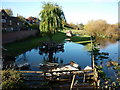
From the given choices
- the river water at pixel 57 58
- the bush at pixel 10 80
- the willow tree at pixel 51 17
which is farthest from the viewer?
the willow tree at pixel 51 17

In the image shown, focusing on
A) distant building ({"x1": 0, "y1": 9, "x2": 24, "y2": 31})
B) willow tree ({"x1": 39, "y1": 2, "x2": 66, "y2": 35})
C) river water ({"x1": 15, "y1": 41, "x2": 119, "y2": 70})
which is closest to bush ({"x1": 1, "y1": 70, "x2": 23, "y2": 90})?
river water ({"x1": 15, "y1": 41, "x2": 119, "y2": 70})

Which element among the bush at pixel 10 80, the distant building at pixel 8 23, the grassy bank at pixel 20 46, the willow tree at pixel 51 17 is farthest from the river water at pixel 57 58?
the distant building at pixel 8 23

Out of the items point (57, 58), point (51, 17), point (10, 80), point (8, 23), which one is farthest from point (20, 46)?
point (10, 80)

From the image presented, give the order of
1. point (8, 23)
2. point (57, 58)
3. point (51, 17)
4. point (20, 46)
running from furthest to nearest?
1. point (8, 23)
2. point (51, 17)
3. point (20, 46)
4. point (57, 58)

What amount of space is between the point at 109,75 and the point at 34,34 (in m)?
38.9

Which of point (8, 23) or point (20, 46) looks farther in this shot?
point (8, 23)

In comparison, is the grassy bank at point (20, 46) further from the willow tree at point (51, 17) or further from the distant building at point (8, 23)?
the distant building at point (8, 23)

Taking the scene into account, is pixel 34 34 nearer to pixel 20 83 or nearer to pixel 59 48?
pixel 59 48

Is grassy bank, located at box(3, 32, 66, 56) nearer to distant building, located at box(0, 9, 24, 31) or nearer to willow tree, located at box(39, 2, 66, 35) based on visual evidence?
willow tree, located at box(39, 2, 66, 35)

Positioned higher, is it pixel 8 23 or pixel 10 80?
pixel 8 23

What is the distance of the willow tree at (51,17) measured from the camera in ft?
109

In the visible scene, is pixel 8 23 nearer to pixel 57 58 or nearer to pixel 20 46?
pixel 20 46

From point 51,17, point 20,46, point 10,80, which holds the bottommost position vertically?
point 10,80

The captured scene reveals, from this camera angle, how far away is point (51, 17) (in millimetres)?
33219
